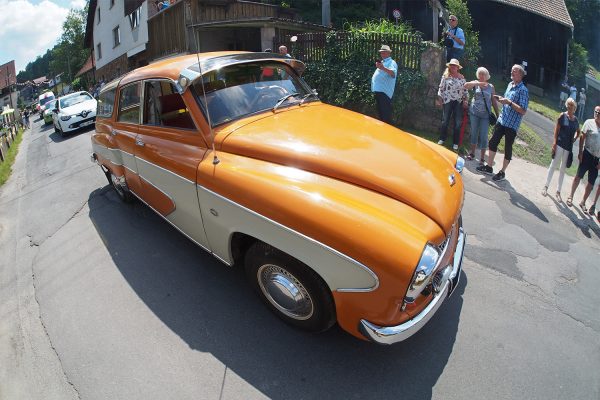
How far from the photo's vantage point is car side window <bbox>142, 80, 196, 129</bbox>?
3379 mm

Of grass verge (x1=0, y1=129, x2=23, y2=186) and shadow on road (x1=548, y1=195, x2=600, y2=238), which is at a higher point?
grass verge (x1=0, y1=129, x2=23, y2=186)

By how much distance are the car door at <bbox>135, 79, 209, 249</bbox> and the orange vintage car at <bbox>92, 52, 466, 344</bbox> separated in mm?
16

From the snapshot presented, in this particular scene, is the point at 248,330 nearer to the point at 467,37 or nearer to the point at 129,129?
the point at 129,129

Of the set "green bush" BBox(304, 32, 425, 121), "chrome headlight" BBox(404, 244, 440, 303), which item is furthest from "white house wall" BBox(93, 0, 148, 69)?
"chrome headlight" BBox(404, 244, 440, 303)

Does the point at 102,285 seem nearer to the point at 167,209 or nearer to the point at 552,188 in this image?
the point at 167,209

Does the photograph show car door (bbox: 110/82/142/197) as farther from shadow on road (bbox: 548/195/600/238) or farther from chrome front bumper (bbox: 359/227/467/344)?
shadow on road (bbox: 548/195/600/238)

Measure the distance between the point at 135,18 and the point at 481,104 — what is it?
19570 mm

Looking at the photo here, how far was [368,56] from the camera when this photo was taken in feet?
28.2

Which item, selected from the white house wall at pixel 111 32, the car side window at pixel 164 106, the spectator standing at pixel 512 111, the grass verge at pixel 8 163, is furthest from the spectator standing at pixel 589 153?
the white house wall at pixel 111 32

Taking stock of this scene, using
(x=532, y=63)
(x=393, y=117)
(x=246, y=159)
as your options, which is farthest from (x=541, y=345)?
(x=532, y=63)

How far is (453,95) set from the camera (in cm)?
662

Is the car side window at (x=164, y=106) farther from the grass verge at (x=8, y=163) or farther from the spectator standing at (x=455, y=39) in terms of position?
the spectator standing at (x=455, y=39)

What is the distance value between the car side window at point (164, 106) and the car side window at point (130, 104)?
20 centimetres

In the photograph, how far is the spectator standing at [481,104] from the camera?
587cm
